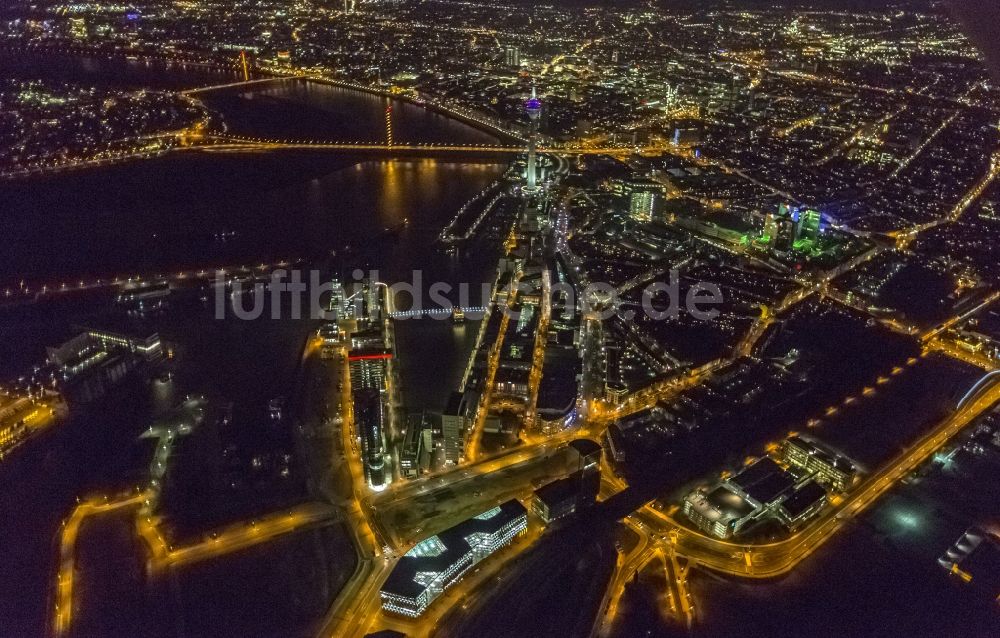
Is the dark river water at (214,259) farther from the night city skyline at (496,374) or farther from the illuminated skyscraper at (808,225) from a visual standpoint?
the illuminated skyscraper at (808,225)

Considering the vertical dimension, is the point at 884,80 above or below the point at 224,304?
above

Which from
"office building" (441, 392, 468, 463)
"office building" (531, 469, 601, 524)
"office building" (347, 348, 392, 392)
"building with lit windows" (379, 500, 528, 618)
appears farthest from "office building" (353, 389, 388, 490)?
"office building" (531, 469, 601, 524)

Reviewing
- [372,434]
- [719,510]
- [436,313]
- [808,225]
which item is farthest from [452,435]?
[808,225]

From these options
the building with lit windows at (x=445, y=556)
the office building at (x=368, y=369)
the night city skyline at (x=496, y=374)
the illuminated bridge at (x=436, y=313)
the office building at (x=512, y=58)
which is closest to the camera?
the building with lit windows at (x=445, y=556)

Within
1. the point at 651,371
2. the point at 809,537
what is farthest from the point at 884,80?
the point at 809,537

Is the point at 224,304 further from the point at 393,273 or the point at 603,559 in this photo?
the point at 603,559

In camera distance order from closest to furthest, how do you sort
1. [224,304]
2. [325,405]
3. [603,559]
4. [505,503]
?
[603,559], [505,503], [325,405], [224,304]

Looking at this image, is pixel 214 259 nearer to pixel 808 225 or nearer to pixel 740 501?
pixel 740 501

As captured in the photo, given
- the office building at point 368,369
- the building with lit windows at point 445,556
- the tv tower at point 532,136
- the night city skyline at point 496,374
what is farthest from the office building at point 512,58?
the building with lit windows at point 445,556
